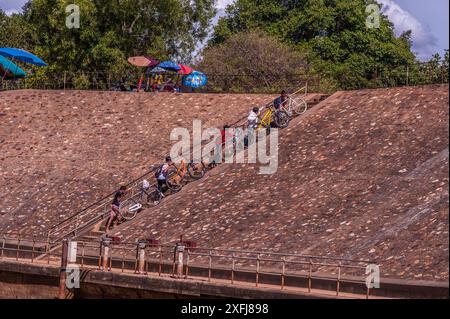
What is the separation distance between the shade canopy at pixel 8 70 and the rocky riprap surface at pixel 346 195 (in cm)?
1971

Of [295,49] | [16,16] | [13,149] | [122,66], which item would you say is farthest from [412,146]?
[16,16]

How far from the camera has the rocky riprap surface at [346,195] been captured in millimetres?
31078

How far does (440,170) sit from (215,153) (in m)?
11.2

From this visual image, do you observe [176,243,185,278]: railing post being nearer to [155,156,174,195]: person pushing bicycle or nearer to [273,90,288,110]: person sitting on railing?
[155,156,174,195]: person pushing bicycle

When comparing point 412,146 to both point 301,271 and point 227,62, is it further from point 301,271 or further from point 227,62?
point 227,62

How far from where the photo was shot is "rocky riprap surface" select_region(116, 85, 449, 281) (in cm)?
3108

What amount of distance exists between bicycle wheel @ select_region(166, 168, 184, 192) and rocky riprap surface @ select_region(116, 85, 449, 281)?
1.68ft

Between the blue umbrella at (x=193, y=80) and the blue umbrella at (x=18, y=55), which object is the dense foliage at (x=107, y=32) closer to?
the blue umbrella at (x=18, y=55)

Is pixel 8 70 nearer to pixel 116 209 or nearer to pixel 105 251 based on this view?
pixel 116 209

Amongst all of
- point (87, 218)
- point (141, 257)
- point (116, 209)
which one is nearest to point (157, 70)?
point (87, 218)

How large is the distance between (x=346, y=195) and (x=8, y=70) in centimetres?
2771

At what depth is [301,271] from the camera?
30.6 m

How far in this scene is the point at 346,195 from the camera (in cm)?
3544

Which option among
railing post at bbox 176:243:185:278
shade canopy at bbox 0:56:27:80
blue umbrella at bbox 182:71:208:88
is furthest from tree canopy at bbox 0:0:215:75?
railing post at bbox 176:243:185:278
